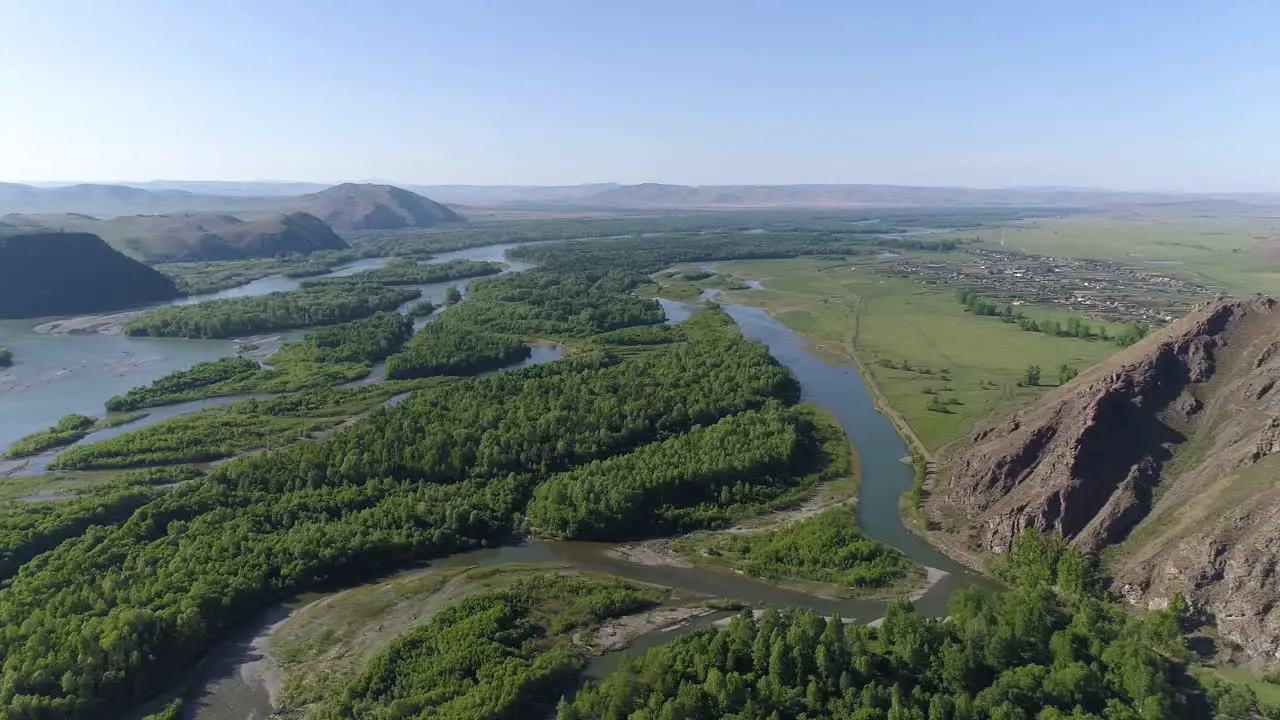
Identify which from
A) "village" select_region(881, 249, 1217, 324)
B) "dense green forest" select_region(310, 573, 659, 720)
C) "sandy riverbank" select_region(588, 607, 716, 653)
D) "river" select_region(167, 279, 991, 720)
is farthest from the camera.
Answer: "village" select_region(881, 249, 1217, 324)

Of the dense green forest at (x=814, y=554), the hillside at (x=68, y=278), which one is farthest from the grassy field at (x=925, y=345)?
the hillside at (x=68, y=278)

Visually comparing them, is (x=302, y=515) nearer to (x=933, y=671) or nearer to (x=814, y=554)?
(x=814, y=554)

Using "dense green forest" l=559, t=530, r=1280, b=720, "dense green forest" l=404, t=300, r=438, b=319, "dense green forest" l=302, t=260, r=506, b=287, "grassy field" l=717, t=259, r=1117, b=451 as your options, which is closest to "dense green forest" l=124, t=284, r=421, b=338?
"dense green forest" l=404, t=300, r=438, b=319

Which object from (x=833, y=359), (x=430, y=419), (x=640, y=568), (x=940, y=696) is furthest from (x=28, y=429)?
(x=833, y=359)

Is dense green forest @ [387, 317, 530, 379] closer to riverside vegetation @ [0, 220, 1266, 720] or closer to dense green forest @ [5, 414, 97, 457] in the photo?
riverside vegetation @ [0, 220, 1266, 720]

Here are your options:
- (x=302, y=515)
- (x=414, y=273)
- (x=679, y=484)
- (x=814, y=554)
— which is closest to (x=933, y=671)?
(x=814, y=554)

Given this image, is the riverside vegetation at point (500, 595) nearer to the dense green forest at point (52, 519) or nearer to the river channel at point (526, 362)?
the dense green forest at point (52, 519)
